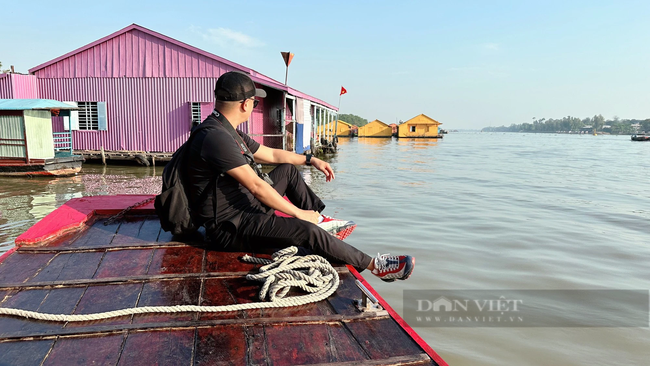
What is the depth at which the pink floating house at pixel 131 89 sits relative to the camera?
15.0m

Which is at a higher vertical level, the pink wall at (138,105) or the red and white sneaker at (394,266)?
the pink wall at (138,105)

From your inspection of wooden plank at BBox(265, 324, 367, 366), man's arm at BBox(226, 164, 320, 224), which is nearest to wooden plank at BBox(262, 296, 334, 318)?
wooden plank at BBox(265, 324, 367, 366)

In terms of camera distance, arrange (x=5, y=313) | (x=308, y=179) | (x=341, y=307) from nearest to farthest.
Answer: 1. (x=5, y=313)
2. (x=341, y=307)
3. (x=308, y=179)

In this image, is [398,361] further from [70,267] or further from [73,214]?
[73,214]

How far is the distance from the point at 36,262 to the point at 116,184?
9.63 m

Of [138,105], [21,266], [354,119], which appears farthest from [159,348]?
[354,119]

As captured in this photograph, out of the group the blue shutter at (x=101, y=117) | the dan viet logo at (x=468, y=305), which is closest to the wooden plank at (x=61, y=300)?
the dan viet logo at (x=468, y=305)

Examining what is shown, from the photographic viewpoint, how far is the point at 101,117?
1551 centimetres

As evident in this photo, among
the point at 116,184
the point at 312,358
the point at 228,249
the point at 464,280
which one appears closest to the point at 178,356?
the point at 312,358

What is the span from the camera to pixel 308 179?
13641 millimetres

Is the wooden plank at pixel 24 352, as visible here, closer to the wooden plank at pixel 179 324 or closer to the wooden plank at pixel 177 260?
the wooden plank at pixel 179 324

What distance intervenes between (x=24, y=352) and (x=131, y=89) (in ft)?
50.7

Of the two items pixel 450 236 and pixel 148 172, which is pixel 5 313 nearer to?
pixel 450 236

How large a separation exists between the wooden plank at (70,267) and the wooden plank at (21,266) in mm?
53
